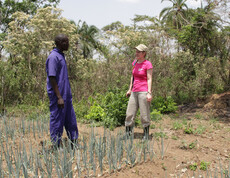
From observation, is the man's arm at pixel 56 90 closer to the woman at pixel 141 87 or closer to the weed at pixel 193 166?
the woman at pixel 141 87

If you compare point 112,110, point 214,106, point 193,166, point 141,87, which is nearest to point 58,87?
point 141,87

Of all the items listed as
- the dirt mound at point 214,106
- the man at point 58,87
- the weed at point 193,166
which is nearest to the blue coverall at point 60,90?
the man at point 58,87

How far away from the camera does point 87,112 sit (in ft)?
23.0

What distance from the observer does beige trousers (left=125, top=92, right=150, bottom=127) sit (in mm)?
4199

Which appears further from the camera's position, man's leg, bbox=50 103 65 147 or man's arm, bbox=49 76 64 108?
man's leg, bbox=50 103 65 147

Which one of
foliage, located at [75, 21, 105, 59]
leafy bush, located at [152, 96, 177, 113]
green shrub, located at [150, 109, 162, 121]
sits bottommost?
green shrub, located at [150, 109, 162, 121]

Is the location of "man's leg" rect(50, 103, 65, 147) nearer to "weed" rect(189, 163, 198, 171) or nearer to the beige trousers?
the beige trousers

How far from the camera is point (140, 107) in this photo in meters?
4.25

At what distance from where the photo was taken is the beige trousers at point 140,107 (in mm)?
4199

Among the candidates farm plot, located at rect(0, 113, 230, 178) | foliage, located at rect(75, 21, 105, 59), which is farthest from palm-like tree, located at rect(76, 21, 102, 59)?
farm plot, located at rect(0, 113, 230, 178)

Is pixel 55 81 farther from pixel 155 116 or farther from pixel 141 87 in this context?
pixel 155 116

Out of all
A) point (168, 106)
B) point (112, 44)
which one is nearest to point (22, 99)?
point (112, 44)

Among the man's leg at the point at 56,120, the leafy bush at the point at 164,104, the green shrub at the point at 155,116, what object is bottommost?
the green shrub at the point at 155,116

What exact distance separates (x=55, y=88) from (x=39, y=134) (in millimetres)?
1472
